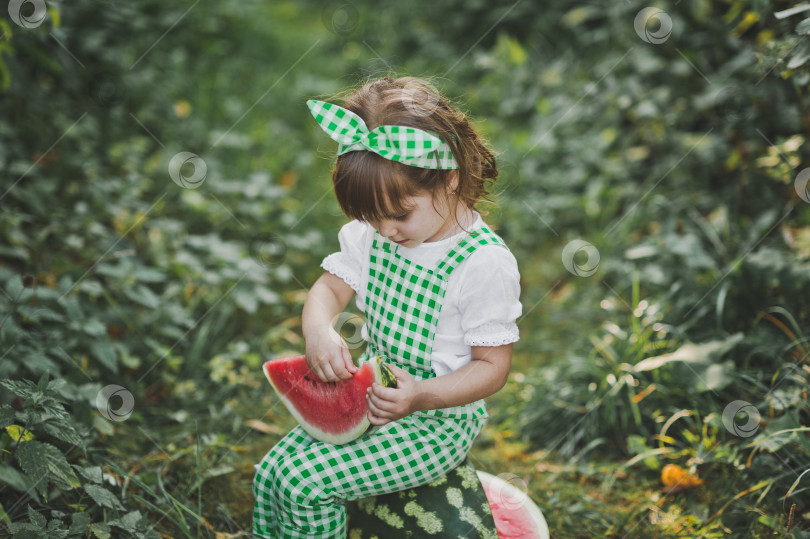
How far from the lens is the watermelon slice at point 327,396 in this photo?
1830 millimetres

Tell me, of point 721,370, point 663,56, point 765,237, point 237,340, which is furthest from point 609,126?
point 237,340

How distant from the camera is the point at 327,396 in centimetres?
194

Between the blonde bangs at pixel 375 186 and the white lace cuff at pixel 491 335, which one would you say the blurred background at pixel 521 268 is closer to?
the blonde bangs at pixel 375 186

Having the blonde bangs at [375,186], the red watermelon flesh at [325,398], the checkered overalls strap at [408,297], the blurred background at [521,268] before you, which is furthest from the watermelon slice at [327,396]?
the blurred background at [521,268]

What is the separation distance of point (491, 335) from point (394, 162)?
521 millimetres

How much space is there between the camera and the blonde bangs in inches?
67.2

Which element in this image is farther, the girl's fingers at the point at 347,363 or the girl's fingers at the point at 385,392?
the girl's fingers at the point at 347,363

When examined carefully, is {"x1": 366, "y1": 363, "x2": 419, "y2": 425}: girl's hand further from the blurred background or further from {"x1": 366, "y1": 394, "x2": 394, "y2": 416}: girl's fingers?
the blurred background

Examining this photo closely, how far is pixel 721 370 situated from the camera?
102 inches

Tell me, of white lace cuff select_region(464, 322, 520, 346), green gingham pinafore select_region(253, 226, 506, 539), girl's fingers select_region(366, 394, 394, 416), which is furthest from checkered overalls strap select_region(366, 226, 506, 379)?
girl's fingers select_region(366, 394, 394, 416)

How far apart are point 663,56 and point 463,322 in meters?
2.77

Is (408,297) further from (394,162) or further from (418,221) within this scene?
(394,162)

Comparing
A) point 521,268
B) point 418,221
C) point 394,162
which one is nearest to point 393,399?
point 418,221

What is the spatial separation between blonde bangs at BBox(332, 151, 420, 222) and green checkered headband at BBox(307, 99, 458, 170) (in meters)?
0.03
